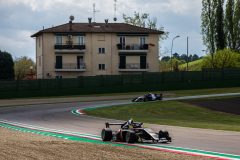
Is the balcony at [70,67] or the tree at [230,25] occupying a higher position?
the tree at [230,25]

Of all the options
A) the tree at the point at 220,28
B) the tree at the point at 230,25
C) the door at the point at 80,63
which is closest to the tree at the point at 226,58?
the tree at the point at 220,28

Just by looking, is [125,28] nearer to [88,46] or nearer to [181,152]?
[88,46]

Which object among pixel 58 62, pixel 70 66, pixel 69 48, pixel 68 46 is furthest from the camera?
pixel 58 62

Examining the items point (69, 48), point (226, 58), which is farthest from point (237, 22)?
point (69, 48)

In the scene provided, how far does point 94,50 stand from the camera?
9550cm

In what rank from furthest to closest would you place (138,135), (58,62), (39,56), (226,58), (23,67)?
(23,67)
(226,58)
(39,56)
(58,62)
(138,135)

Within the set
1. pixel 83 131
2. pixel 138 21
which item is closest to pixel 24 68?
pixel 138 21

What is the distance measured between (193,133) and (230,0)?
91.7 metres

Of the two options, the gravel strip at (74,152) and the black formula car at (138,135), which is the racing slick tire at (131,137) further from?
the gravel strip at (74,152)

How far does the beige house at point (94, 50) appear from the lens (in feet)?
309

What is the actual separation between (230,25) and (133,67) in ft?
79.7

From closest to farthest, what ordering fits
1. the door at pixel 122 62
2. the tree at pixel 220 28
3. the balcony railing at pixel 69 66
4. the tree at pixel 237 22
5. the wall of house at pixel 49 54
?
the balcony railing at pixel 69 66 → the wall of house at pixel 49 54 → the door at pixel 122 62 → the tree at pixel 237 22 → the tree at pixel 220 28

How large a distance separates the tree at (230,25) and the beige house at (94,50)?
61.7 ft

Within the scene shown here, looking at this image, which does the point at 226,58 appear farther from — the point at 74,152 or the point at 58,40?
the point at 74,152
